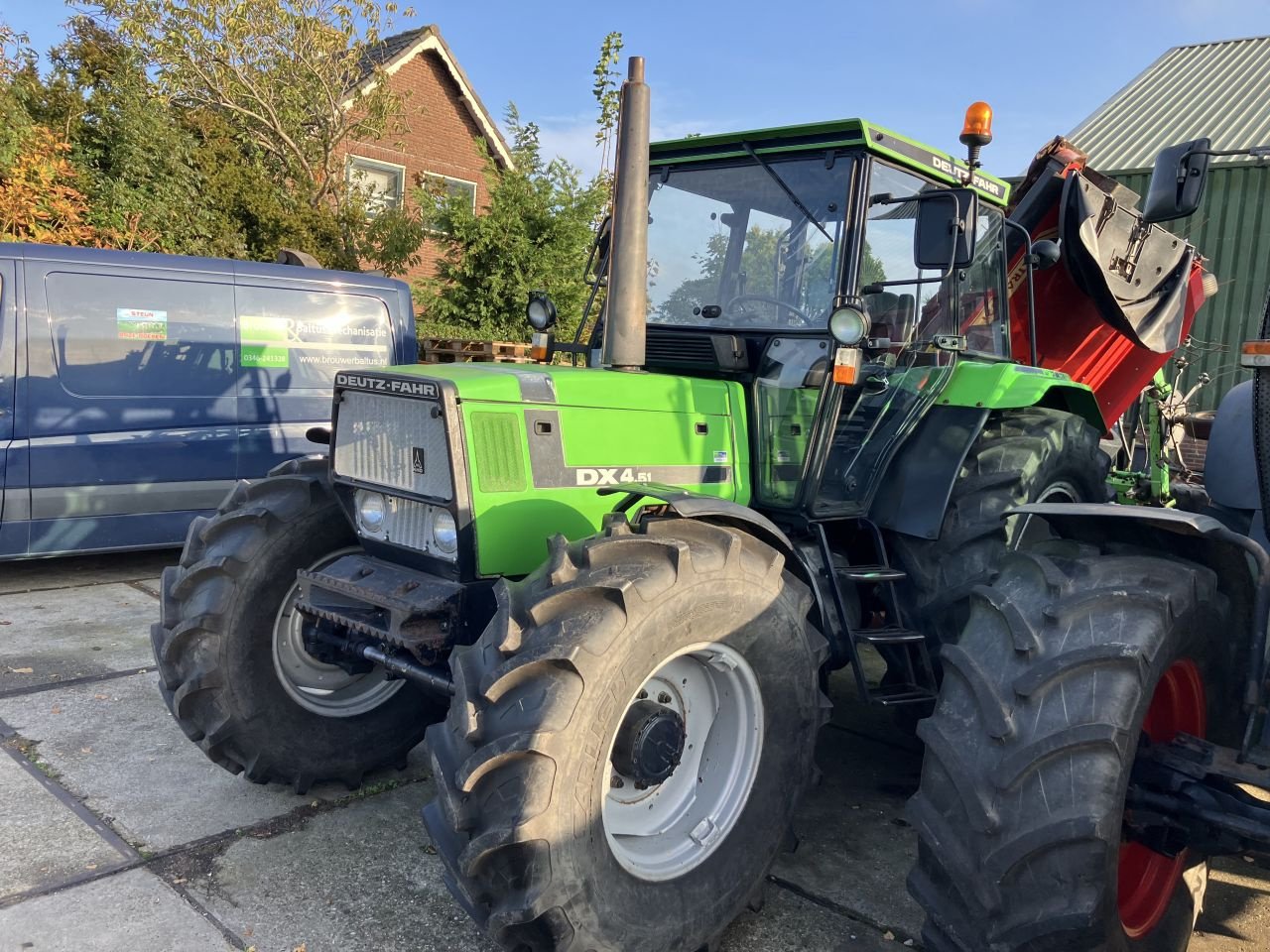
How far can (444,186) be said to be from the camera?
15.3m

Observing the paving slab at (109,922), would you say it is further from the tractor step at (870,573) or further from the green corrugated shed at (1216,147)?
the green corrugated shed at (1216,147)

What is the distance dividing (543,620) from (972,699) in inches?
43.0

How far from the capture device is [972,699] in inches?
99.0

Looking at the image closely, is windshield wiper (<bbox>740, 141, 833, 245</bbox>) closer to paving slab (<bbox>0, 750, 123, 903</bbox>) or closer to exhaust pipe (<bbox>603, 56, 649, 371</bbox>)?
exhaust pipe (<bbox>603, 56, 649, 371</bbox>)

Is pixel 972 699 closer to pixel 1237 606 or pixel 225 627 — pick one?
pixel 1237 606

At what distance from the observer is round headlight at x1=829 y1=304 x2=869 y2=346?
344 cm

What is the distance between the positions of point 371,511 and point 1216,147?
410 inches

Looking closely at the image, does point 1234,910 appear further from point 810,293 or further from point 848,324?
point 810,293

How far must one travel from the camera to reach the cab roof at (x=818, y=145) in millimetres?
3744

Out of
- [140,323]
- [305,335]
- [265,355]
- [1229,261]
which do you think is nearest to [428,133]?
[305,335]

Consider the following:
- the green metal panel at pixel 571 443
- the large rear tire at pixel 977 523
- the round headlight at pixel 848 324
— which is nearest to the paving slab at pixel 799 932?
the large rear tire at pixel 977 523

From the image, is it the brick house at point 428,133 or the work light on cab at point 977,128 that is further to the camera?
the brick house at point 428,133

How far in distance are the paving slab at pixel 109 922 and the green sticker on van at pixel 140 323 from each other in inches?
188

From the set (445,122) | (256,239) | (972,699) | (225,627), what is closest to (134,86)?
(256,239)
